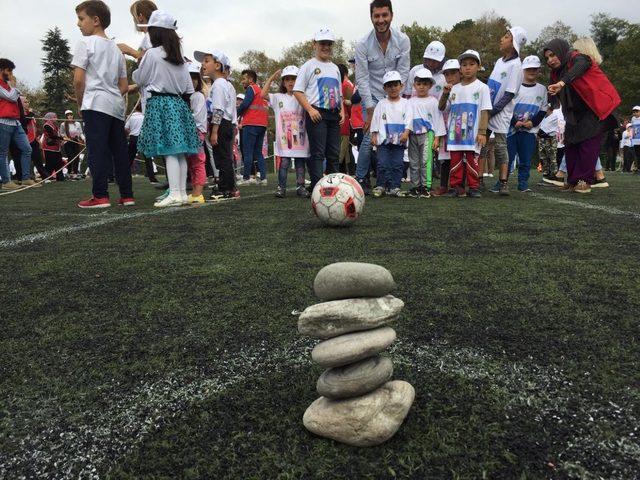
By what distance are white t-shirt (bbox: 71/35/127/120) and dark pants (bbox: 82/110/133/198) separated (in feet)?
0.35

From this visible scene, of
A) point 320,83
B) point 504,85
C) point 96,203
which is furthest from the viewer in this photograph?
point 504,85

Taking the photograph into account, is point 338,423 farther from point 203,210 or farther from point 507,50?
point 507,50

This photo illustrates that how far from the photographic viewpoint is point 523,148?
23.0ft

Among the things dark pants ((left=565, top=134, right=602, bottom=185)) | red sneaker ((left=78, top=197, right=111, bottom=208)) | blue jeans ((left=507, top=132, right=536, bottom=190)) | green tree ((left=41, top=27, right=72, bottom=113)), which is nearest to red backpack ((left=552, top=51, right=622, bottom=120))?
dark pants ((left=565, top=134, right=602, bottom=185))

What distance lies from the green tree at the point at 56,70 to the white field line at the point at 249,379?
62.8 m

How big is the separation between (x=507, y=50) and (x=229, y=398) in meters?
6.60

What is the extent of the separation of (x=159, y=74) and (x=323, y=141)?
208 cm

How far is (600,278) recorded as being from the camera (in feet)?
8.16

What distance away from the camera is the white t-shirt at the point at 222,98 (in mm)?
6840

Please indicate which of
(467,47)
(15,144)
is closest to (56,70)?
(467,47)

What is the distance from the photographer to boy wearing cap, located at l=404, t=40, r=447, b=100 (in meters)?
6.98

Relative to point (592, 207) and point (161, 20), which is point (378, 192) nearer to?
point (592, 207)

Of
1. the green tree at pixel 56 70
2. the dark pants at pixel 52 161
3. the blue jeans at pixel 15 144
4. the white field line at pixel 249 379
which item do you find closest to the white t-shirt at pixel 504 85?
the white field line at pixel 249 379

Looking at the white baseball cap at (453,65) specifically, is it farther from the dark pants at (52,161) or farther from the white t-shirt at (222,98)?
the dark pants at (52,161)
